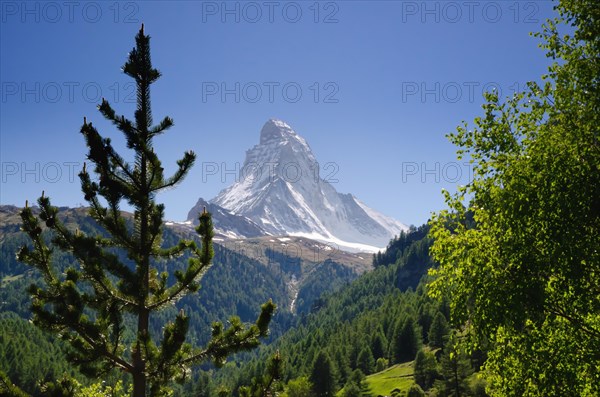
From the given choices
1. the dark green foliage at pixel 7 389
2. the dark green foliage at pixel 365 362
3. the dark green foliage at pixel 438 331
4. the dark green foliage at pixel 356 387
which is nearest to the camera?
the dark green foliage at pixel 7 389

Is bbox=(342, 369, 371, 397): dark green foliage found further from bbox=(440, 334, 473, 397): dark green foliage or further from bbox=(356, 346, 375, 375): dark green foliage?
bbox=(440, 334, 473, 397): dark green foliage

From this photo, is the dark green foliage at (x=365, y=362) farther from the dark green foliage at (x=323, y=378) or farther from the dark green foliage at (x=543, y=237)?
the dark green foliage at (x=543, y=237)

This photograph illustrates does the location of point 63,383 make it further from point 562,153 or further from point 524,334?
point 562,153

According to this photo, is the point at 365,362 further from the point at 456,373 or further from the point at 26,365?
the point at 26,365

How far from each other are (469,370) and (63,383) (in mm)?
86509

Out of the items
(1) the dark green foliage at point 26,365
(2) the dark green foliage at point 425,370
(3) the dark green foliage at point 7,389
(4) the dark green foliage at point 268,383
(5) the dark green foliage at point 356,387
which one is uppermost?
(3) the dark green foliage at point 7,389

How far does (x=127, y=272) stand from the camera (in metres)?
13.6

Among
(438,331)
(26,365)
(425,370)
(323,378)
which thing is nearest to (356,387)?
(323,378)

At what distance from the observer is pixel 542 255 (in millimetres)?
13141

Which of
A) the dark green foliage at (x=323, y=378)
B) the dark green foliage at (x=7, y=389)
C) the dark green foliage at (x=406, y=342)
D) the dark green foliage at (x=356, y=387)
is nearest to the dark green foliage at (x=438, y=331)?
the dark green foliage at (x=406, y=342)

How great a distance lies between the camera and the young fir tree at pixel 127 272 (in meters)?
13.0

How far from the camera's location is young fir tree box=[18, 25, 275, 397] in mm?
13031

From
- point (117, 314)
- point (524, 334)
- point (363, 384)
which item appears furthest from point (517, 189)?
point (363, 384)

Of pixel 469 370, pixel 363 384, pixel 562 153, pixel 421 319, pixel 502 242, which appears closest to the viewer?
pixel 562 153
